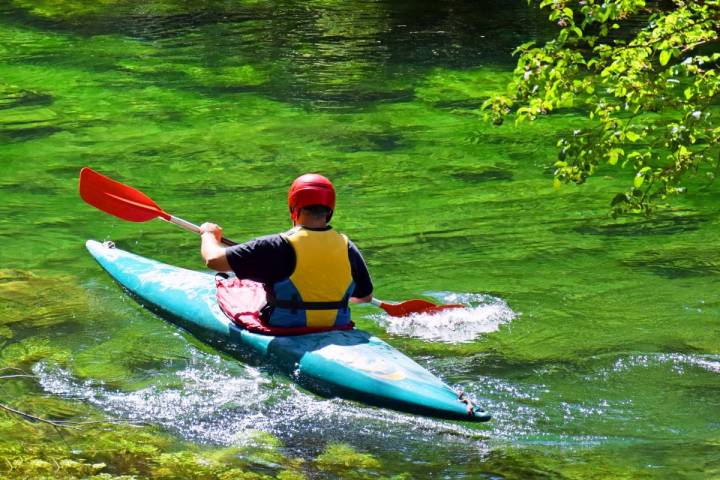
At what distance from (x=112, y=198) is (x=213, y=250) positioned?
6.09ft

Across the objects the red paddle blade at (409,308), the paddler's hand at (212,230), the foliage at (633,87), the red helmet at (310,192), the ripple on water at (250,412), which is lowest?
the ripple on water at (250,412)

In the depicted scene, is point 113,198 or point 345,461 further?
point 113,198

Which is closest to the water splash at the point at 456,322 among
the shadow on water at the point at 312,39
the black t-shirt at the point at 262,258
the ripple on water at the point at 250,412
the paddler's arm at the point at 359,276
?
the paddler's arm at the point at 359,276

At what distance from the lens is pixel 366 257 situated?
7.94 metres

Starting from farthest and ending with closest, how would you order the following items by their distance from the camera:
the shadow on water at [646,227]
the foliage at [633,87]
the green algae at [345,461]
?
the shadow on water at [646,227], the foliage at [633,87], the green algae at [345,461]

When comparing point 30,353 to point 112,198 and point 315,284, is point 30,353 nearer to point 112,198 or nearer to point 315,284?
point 112,198

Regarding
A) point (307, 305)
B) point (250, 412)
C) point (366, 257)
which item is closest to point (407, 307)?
point (307, 305)

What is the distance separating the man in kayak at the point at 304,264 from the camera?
16.6ft

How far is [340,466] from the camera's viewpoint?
457cm

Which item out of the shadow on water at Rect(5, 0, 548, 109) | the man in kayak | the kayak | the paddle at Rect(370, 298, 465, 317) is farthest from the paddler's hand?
the shadow on water at Rect(5, 0, 548, 109)

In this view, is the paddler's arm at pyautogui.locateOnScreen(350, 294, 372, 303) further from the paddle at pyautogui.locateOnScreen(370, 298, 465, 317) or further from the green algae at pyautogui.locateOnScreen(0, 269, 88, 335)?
the green algae at pyautogui.locateOnScreen(0, 269, 88, 335)

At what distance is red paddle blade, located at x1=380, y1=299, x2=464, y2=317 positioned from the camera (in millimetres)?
6258

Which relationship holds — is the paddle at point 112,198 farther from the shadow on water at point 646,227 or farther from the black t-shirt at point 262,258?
the shadow on water at point 646,227

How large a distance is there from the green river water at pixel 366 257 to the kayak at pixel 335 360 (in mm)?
118
